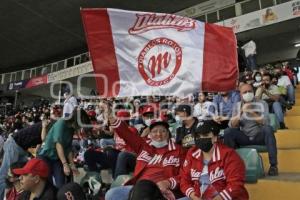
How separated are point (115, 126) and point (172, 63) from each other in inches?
32.0

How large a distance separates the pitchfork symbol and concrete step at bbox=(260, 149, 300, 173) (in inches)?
60.4

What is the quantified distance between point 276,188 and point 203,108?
3160mm

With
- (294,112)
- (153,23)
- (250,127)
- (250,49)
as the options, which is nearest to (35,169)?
(153,23)

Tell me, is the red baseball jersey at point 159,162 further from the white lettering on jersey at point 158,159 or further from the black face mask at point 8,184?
the black face mask at point 8,184

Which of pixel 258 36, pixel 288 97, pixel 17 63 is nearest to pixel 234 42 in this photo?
pixel 288 97

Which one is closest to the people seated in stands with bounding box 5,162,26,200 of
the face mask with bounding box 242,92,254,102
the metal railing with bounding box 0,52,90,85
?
the face mask with bounding box 242,92,254,102

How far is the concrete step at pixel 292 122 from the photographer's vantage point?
18.8 feet

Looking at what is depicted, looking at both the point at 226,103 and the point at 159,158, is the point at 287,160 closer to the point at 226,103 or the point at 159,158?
the point at 226,103

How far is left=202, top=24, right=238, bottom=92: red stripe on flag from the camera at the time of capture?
11.8 feet

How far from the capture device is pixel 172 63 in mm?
3650

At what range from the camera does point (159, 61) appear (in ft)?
12.0

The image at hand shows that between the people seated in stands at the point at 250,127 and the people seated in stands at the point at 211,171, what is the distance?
1.13 metres

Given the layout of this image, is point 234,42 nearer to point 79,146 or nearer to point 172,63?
point 172,63

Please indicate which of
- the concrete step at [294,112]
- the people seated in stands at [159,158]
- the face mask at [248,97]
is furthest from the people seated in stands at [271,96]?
the people seated in stands at [159,158]
